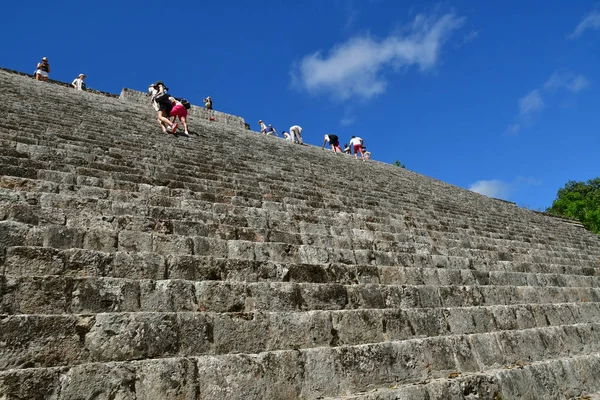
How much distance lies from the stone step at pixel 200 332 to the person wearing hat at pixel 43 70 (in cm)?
1468

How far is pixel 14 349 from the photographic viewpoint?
2135mm

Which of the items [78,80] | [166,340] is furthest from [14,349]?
[78,80]

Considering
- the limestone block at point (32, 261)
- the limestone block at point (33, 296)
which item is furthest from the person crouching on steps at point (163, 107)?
the limestone block at point (33, 296)

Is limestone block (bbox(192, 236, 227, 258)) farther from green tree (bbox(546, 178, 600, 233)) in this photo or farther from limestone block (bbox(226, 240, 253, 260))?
green tree (bbox(546, 178, 600, 233))

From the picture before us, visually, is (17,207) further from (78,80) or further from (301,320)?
(78,80)

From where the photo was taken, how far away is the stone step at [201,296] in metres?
2.52

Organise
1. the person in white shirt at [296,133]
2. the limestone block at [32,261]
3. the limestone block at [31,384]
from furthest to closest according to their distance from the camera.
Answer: the person in white shirt at [296,133]
the limestone block at [32,261]
the limestone block at [31,384]

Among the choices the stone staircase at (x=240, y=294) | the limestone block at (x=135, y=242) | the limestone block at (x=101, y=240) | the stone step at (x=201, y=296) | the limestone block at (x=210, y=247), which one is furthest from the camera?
the limestone block at (x=210, y=247)

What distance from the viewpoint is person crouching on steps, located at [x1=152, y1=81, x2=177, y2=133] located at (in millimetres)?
9992

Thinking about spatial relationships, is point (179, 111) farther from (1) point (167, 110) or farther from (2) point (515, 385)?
(2) point (515, 385)

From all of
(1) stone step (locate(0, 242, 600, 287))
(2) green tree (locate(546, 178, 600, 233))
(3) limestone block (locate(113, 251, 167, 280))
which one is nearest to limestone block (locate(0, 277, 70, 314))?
(1) stone step (locate(0, 242, 600, 287))

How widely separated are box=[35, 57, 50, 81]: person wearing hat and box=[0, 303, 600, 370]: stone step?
48.2 ft

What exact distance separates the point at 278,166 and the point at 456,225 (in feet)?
13.7

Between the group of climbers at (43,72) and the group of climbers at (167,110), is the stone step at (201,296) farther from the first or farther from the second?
the group of climbers at (43,72)
